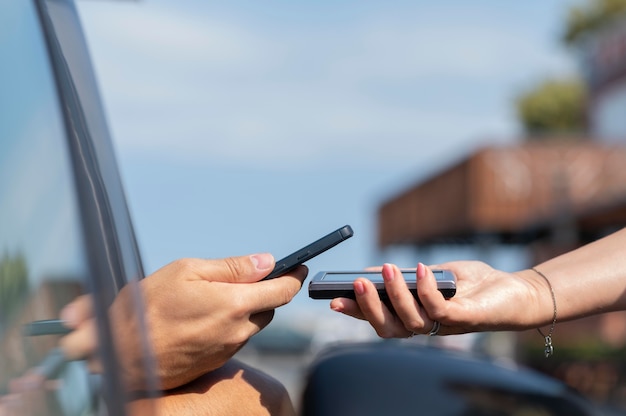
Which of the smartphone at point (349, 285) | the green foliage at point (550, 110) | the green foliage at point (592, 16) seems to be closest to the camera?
the smartphone at point (349, 285)

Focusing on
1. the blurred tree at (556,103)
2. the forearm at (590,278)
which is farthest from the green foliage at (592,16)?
the forearm at (590,278)

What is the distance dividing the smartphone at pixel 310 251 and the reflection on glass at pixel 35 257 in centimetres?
49

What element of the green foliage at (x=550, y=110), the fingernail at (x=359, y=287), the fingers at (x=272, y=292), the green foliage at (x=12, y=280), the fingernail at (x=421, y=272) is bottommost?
the green foliage at (x=550, y=110)

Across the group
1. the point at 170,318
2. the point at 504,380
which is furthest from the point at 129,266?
the point at 504,380

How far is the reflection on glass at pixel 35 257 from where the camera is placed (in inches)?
43.3

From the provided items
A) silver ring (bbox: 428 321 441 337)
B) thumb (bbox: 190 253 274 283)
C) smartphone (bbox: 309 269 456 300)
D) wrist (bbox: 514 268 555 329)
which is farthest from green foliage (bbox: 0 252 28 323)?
wrist (bbox: 514 268 555 329)

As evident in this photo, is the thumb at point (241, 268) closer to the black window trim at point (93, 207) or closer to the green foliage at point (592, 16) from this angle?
the black window trim at point (93, 207)

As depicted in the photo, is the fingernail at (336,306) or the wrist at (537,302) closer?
the fingernail at (336,306)

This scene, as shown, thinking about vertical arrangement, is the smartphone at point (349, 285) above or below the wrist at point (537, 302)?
above

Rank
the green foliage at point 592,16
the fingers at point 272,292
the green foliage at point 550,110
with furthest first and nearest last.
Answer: the green foliage at point 550,110 → the green foliage at point 592,16 → the fingers at point 272,292

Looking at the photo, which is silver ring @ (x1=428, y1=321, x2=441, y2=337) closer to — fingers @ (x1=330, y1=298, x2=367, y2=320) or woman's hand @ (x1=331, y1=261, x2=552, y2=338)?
woman's hand @ (x1=331, y1=261, x2=552, y2=338)

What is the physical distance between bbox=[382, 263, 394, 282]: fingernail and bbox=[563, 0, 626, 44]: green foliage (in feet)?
236

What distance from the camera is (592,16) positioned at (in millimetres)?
71438

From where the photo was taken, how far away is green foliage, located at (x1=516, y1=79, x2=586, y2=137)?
7569 centimetres
